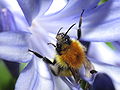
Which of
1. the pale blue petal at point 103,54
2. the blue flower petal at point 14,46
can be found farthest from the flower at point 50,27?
the pale blue petal at point 103,54

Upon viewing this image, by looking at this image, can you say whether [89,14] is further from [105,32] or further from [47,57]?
[47,57]

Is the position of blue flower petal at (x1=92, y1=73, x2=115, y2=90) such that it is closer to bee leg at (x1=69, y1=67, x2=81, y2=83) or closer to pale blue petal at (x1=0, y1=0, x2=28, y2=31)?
bee leg at (x1=69, y1=67, x2=81, y2=83)

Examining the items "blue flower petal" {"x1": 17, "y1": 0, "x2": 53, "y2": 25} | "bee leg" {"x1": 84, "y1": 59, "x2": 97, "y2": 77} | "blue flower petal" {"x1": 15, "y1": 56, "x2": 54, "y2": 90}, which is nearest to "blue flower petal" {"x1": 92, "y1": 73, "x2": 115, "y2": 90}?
"bee leg" {"x1": 84, "y1": 59, "x2": 97, "y2": 77}

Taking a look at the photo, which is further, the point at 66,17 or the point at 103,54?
the point at 103,54

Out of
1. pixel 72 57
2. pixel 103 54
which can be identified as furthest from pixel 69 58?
pixel 103 54

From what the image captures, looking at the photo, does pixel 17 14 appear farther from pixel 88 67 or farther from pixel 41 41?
pixel 88 67

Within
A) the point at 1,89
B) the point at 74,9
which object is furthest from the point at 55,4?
the point at 1,89
